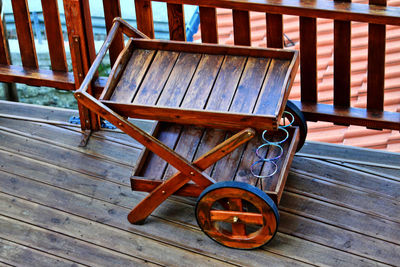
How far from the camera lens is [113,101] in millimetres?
2809

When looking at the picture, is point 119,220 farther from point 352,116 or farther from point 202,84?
point 352,116

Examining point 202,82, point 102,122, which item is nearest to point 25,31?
point 102,122

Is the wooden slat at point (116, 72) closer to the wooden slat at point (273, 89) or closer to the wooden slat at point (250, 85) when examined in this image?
the wooden slat at point (250, 85)

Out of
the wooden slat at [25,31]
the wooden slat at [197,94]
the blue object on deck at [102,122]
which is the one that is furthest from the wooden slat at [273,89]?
the wooden slat at [25,31]

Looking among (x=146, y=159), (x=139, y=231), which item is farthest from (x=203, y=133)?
(x=139, y=231)

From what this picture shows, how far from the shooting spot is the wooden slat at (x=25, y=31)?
3.70m

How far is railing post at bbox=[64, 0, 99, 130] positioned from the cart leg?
99cm

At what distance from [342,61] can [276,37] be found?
409mm

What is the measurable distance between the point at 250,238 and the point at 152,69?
1.00 m

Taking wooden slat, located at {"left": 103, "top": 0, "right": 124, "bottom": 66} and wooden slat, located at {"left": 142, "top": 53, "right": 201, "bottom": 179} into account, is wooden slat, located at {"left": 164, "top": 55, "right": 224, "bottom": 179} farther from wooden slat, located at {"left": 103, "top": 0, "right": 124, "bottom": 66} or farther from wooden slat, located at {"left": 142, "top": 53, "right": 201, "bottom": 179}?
wooden slat, located at {"left": 103, "top": 0, "right": 124, "bottom": 66}

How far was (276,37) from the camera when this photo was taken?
3.46 metres

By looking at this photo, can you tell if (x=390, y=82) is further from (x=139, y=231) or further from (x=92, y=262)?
(x=92, y=262)

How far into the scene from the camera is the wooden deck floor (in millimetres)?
2951

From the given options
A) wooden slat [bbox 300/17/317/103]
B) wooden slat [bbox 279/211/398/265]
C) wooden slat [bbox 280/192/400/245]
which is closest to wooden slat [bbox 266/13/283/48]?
wooden slat [bbox 300/17/317/103]
